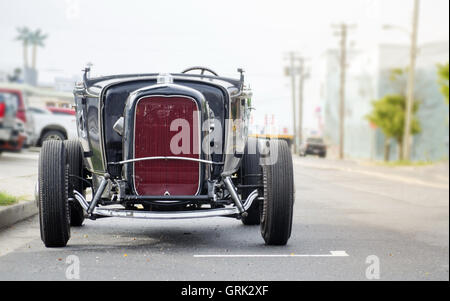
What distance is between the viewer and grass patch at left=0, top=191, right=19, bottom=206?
1007 centimetres

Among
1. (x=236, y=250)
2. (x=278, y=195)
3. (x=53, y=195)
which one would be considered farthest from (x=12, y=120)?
(x=278, y=195)

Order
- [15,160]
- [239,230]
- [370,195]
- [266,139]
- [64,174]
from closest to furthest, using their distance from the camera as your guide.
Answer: [64,174]
[266,139]
[239,230]
[370,195]
[15,160]

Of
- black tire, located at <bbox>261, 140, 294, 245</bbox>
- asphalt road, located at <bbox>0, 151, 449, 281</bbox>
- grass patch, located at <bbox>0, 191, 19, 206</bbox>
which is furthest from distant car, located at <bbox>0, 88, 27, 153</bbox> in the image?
black tire, located at <bbox>261, 140, 294, 245</bbox>

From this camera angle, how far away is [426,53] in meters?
61.4

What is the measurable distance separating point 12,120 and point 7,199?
10473mm

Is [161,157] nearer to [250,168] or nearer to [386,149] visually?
[250,168]

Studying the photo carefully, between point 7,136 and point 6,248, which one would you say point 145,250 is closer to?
point 6,248

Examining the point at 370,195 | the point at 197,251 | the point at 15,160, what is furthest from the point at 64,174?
the point at 15,160

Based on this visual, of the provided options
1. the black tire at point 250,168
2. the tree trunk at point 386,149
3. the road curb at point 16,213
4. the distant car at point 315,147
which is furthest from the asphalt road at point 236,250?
the tree trunk at point 386,149

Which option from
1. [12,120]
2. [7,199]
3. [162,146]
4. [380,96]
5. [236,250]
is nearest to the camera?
[162,146]

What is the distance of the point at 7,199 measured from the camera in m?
10.3

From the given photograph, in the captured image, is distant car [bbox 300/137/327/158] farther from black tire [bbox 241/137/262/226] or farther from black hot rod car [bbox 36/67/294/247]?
black hot rod car [bbox 36/67/294/247]

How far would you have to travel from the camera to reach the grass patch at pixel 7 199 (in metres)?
10.1

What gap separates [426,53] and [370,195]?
1851 inches
